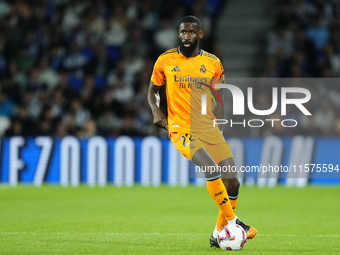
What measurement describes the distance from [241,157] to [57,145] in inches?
161

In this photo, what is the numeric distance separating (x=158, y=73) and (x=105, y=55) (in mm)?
9951

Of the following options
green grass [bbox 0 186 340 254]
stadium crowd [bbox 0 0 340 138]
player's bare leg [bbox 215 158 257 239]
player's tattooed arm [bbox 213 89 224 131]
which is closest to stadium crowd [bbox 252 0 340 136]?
stadium crowd [bbox 0 0 340 138]

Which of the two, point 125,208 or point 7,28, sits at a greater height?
point 7,28

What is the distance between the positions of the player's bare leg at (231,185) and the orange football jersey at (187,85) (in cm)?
41

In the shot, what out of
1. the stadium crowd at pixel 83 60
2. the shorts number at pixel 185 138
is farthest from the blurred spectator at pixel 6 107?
the shorts number at pixel 185 138

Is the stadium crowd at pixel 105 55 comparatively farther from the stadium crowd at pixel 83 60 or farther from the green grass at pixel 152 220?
the green grass at pixel 152 220

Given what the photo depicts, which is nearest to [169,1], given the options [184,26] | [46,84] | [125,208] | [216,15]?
[216,15]

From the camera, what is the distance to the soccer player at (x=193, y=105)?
6.32 meters

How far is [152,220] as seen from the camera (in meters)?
8.82

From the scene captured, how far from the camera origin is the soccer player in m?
6.32

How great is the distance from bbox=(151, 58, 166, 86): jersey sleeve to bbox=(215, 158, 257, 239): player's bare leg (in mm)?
1100

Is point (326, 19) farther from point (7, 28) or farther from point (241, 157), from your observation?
point (7, 28)

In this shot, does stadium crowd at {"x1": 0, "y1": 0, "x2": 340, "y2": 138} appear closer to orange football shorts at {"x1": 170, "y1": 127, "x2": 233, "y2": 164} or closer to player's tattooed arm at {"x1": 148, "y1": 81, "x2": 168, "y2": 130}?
player's tattooed arm at {"x1": 148, "y1": 81, "x2": 168, "y2": 130}

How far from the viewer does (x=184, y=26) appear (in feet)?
20.8
